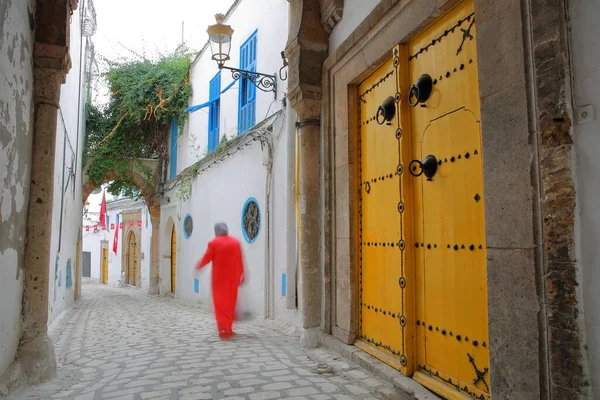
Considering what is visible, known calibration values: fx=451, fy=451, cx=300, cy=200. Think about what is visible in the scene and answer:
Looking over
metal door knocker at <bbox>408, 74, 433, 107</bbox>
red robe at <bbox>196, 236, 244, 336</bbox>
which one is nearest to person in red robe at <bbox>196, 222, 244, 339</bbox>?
red robe at <bbox>196, 236, 244, 336</bbox>

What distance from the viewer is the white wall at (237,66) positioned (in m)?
7.11

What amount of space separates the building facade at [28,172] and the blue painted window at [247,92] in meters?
4.26

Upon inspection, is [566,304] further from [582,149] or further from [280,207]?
[280,207]

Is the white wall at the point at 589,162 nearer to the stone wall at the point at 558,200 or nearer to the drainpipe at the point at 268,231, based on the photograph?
the stone wall at the point at 558,200

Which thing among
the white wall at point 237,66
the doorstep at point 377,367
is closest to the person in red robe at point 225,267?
the doorstep at point 377,367

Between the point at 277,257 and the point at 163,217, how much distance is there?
A: 865 centimetres

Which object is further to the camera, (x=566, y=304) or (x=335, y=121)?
(x=335, y=121)

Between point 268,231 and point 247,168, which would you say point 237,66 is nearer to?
point 247,168

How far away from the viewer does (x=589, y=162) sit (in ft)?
6.05

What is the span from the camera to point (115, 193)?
14.9m

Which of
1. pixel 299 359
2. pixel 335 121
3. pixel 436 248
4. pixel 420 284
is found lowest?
pixel 299 359

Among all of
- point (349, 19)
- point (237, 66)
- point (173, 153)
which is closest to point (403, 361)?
point (349, 19)

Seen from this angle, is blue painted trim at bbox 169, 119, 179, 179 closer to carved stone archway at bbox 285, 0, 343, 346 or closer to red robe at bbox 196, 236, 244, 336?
red robe at bbox 196, 236, 244, 336

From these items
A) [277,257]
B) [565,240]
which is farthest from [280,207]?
[565,240]
